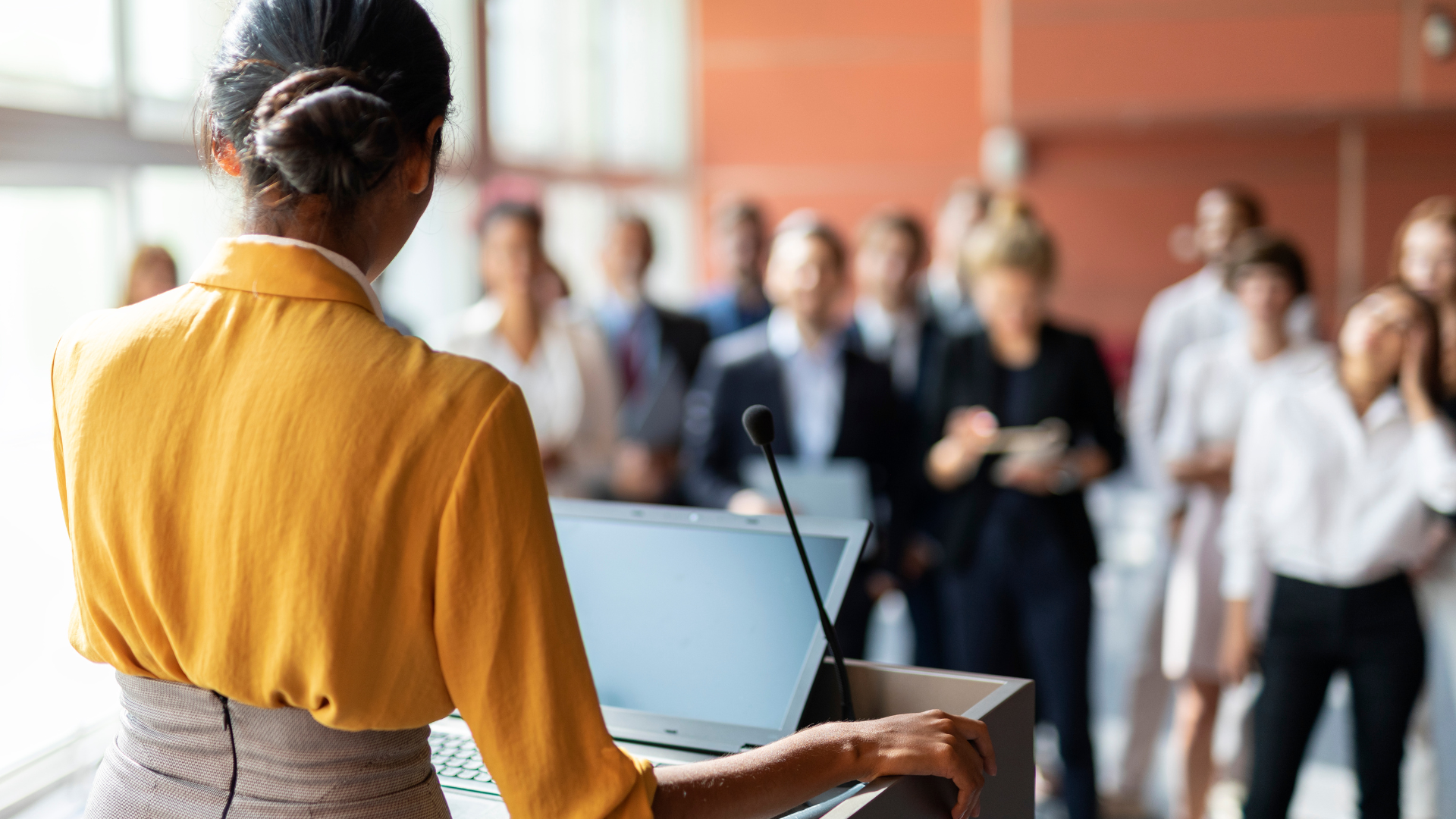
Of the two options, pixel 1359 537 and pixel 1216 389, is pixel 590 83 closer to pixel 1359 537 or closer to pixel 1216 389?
pixel 1216 389

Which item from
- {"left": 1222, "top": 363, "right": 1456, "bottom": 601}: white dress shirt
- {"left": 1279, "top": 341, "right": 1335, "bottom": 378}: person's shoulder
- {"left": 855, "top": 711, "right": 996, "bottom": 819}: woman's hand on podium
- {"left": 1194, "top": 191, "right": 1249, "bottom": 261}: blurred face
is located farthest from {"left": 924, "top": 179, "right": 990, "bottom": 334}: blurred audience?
{"left": 855, "top": 711, "right": 996, "bottom": 819}: woman's hand on podium

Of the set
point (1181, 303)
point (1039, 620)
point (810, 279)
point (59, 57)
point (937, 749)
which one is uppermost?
point (59, 57)

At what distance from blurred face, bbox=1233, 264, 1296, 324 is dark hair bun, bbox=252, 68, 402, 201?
8.19 ft

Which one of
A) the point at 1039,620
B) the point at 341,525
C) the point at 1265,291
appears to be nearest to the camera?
the point at 341,525

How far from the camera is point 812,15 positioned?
6.85 metres

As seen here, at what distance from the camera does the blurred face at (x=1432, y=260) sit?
8.61 feet

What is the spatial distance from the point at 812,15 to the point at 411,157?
251 inches

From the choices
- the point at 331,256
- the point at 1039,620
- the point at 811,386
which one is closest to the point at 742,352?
the point at 811,386

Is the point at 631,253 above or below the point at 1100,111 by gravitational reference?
below

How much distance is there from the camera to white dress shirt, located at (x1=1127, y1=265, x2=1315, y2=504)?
3.24 metres

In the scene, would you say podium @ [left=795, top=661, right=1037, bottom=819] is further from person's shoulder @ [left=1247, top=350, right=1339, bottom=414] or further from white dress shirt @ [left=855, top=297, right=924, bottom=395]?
white dress shirt @ [left=855, top=297, right=924, bottom=395]

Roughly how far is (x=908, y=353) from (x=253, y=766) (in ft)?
9.00

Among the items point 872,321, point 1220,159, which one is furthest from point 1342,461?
point 1220,159

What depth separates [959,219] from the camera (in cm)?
413
